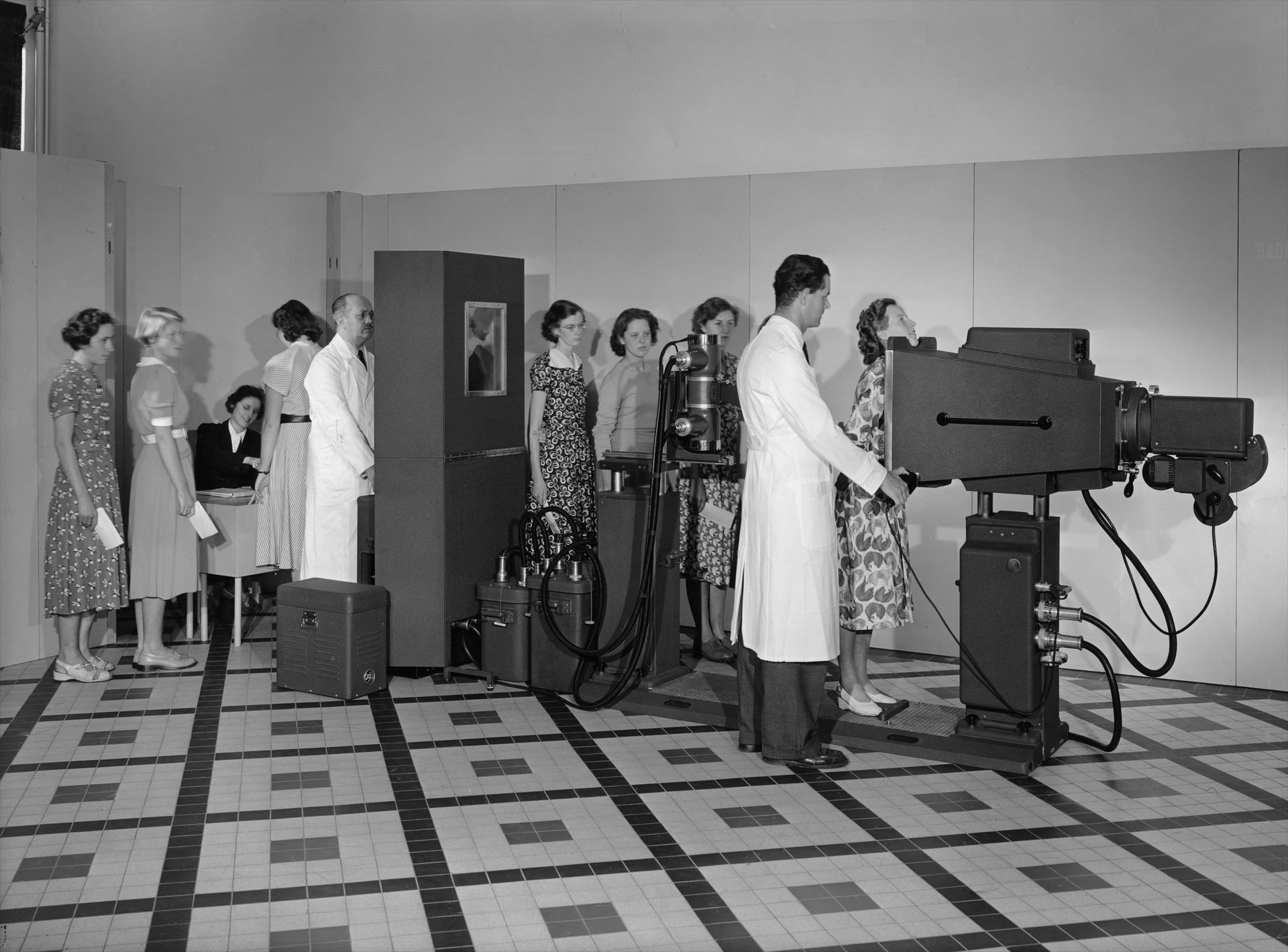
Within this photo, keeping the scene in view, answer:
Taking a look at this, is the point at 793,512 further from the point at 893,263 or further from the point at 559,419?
the point at 893,263

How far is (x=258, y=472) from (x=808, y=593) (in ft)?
11.9

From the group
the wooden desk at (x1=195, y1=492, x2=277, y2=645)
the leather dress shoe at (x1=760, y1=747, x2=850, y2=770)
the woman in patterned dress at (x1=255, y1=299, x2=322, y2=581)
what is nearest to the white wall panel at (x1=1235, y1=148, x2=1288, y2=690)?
the leather dress shoe at (x1=760, y1=747, x2=850, y2=770)

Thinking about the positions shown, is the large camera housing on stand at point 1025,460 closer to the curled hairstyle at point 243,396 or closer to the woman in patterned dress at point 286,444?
the woman in patterned dress at point 286,444

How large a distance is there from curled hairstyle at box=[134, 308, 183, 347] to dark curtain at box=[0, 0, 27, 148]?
2807 millimetres

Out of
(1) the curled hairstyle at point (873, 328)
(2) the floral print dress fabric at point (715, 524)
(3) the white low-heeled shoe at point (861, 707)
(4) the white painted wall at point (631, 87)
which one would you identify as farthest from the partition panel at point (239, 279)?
(3) the white low-heeled shoe at point (861, 707)

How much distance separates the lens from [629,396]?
21.7 feet

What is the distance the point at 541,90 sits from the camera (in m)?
7.61

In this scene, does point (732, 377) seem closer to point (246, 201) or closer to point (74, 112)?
point (246, 201)

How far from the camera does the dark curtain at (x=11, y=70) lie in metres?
7.86

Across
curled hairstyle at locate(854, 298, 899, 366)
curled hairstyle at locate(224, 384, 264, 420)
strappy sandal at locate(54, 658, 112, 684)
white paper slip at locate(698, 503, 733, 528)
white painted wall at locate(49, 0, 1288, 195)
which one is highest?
white painted wall at locate(49, 0, 1288, 195)

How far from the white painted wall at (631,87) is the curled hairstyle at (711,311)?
3.90 ft

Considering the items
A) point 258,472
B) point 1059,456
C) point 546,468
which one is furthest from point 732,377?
point 258,472

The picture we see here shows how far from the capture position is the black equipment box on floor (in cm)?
551

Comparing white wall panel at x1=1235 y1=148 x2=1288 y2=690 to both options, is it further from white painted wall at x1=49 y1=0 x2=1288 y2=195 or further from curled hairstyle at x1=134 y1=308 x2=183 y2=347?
curled hairstyle at x1=134 y1=308 x2=183 y2=347
